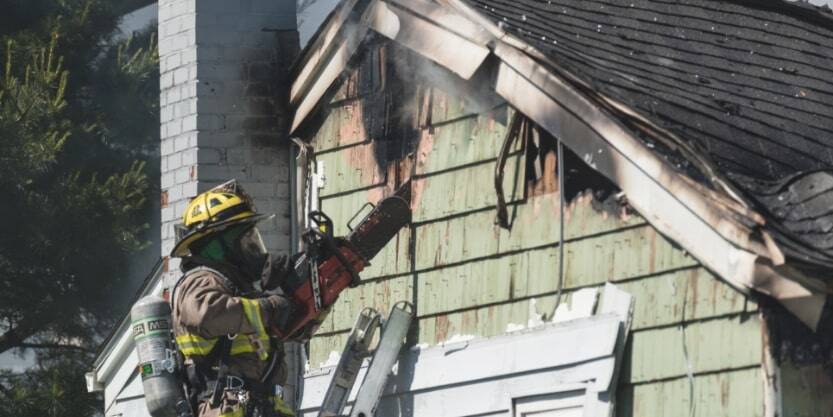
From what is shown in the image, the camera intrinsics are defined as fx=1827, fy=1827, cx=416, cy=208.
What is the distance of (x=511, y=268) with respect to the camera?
29.3 feet

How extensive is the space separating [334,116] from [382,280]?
110 cm

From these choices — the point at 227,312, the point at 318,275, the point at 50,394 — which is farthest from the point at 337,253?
the point at 50,394

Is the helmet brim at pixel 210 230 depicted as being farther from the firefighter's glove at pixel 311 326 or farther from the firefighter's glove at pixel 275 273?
the firefighter's glove at pixel 311 326

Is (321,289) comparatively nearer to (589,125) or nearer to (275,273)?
(275,273)

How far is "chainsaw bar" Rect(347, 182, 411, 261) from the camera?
30.9ft

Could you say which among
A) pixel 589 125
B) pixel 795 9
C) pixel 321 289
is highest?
pixel 795 9

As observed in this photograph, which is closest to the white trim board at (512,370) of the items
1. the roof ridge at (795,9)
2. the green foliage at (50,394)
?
the roof ridge at (795,9)

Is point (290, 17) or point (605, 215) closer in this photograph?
point (605, 215)

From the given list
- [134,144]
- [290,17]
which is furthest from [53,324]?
[290,17]

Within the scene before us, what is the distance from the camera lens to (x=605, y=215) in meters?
8.47

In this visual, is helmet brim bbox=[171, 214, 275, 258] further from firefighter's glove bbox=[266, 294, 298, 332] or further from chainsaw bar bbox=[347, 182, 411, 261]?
chainsaw bar bbox=[347, 182, 411, 261]

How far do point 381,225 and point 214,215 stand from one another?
1.08 metres

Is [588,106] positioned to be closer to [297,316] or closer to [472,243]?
[472,243]

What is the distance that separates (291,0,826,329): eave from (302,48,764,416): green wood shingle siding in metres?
0.16
